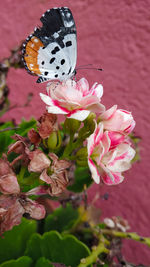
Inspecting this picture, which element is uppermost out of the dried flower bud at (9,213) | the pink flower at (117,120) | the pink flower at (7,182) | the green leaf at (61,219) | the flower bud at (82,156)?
the pink flower at (117,120)

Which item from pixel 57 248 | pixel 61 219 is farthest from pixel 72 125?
pixel 61 219

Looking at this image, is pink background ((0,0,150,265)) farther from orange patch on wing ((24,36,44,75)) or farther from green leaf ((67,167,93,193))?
orange patch on wing ((24,36,44,75))

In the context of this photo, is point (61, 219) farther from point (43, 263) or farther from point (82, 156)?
point (82, 156)

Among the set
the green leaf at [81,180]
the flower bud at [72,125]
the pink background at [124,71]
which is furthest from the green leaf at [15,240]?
the pink background at [124,71]

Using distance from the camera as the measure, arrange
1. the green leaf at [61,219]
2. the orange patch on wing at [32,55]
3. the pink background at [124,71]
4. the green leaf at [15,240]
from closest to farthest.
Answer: the orange patch on wing at [32,55], the green leaf at [15,240], the green leaf at [61,219], the pink background at [124,71]

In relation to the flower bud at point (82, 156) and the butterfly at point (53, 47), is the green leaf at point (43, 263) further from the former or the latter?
the butterfly at point (53, 47)

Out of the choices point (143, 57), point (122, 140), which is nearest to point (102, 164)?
point (122, 140)
